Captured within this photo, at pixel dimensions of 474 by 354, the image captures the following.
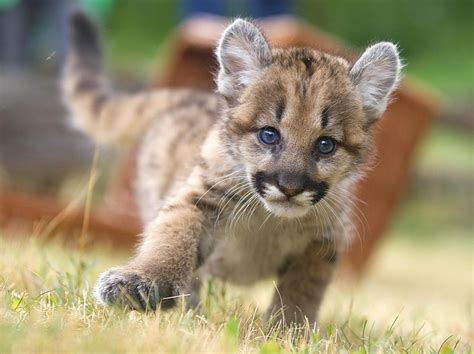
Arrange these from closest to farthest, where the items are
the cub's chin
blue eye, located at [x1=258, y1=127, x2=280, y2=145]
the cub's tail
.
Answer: the cub's chin → blue eye, located at [x1=258, y1=127, x2=280, y2=145] → the cub's tail

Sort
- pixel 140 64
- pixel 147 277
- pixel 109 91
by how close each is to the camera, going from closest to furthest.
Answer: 1. pixel 147 277
2. pixel 109 91
3. pixel 140 64

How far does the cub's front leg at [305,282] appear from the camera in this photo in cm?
524

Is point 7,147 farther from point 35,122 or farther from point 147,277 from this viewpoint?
point 147,277

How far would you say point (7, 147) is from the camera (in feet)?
42.3

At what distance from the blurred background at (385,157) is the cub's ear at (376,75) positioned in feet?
2.20

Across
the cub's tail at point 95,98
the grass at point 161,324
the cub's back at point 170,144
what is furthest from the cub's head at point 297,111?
the cub's tail at point 95,98

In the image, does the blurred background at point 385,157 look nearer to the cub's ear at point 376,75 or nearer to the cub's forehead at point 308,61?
Result: the cub's ear at point 376,75

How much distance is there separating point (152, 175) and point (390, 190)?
334 cm

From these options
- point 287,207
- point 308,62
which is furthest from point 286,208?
point 308,62

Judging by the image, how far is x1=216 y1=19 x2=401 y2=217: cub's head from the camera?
15.9 feet

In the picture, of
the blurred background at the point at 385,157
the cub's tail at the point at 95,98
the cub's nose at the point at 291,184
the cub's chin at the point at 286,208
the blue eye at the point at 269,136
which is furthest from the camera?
the blurred background at the point at 385,157

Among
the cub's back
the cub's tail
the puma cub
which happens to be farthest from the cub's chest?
the cub's tail

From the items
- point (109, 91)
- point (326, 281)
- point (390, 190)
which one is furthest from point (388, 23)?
point (326, 281)

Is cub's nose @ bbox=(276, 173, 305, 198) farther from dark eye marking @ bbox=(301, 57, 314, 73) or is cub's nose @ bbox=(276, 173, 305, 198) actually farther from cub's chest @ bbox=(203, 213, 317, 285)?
dark eye marking @ bbox=(301, 57, 314, 73)
